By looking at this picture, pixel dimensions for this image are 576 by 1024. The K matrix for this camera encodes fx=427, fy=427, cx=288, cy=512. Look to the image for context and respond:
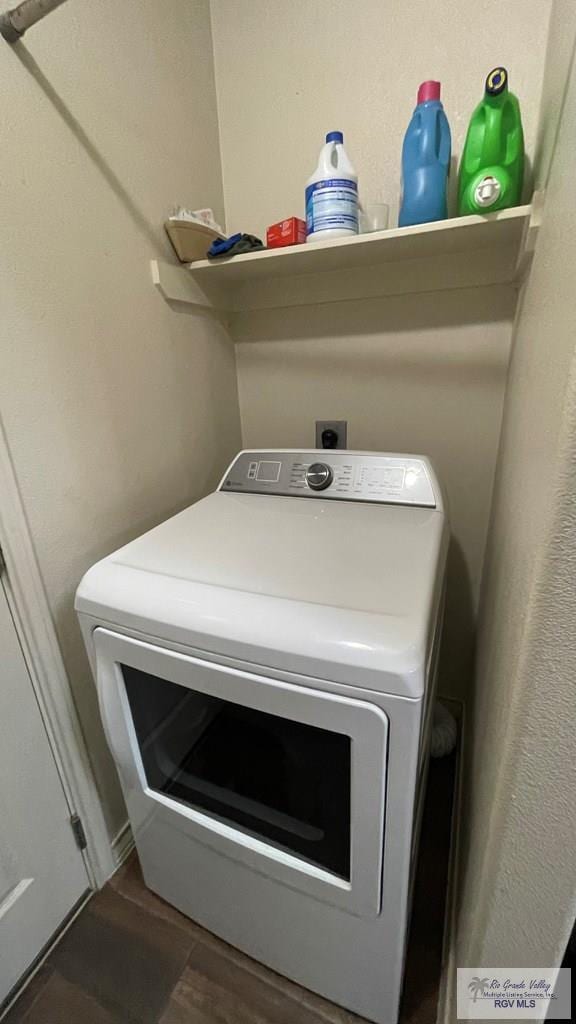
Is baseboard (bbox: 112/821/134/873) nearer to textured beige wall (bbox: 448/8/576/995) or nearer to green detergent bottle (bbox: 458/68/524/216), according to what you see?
textured beige wall (bbox: 448/8/576/995)

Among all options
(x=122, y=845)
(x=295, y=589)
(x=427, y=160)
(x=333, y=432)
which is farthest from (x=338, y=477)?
(x=122, y=845)

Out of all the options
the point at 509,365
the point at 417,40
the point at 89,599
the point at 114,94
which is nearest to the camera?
the point at 89,599

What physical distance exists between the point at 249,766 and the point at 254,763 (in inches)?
0.8

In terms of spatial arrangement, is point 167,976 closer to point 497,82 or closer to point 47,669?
point 47,669

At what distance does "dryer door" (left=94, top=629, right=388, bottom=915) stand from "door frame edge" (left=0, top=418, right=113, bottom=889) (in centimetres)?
17

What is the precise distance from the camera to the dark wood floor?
94cm

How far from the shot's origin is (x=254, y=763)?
85 cm

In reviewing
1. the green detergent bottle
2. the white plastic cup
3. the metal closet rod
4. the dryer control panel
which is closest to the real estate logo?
the dryer control panel

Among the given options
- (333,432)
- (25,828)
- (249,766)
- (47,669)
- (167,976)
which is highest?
(333,432)

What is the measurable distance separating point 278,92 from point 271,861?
1.96 metres

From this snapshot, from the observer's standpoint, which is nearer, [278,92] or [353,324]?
[278,92]

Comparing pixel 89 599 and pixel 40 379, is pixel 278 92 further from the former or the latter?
pixel 89 599

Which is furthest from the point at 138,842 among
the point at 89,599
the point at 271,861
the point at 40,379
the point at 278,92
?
the point at 278,92

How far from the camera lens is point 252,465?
Answer: 131 centimetres
